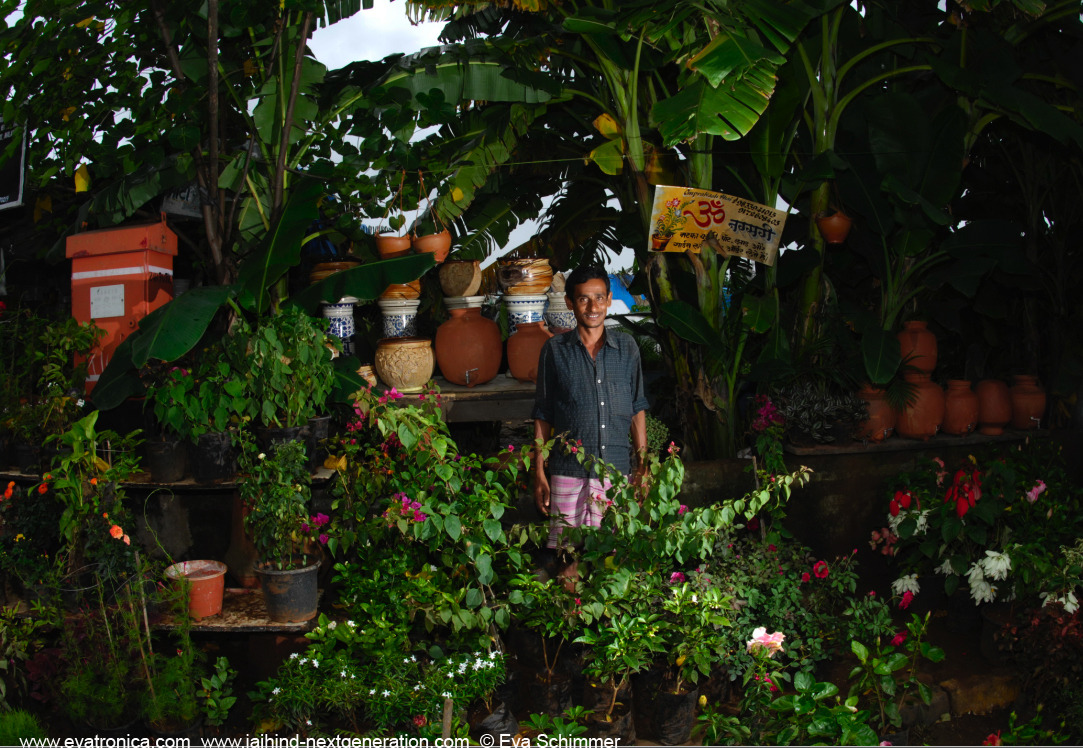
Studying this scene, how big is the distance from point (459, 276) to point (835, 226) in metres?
2.20

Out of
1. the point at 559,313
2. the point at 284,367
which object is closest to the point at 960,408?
the point at 559,313

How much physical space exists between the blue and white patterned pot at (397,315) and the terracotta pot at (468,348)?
0.21 metres

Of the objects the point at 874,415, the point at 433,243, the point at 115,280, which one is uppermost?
the point at 433,243

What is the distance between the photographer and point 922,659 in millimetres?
3854

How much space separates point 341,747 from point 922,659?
2609 millimetres

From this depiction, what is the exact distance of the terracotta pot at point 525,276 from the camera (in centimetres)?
501

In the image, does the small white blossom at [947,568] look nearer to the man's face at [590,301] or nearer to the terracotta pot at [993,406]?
the terracotta pot at [993,406]

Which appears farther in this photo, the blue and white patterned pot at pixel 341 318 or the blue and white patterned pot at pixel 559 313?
the blue and white patterned pot at pixel 559 313

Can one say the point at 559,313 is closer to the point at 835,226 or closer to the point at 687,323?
the point at 687,323

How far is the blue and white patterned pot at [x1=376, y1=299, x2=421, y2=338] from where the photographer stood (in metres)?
4.99

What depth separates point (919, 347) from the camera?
509 centimetres

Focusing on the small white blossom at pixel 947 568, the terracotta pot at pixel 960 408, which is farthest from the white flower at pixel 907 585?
the terracotta pot at pixel 960 408

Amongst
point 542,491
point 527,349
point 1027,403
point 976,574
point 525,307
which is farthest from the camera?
point 1027,403

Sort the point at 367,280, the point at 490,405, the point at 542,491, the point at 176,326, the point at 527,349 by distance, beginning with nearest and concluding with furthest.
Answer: the point at 542,491, the point at 176,326, the point at 367,280, the point at 490,405, the point at 527,349
